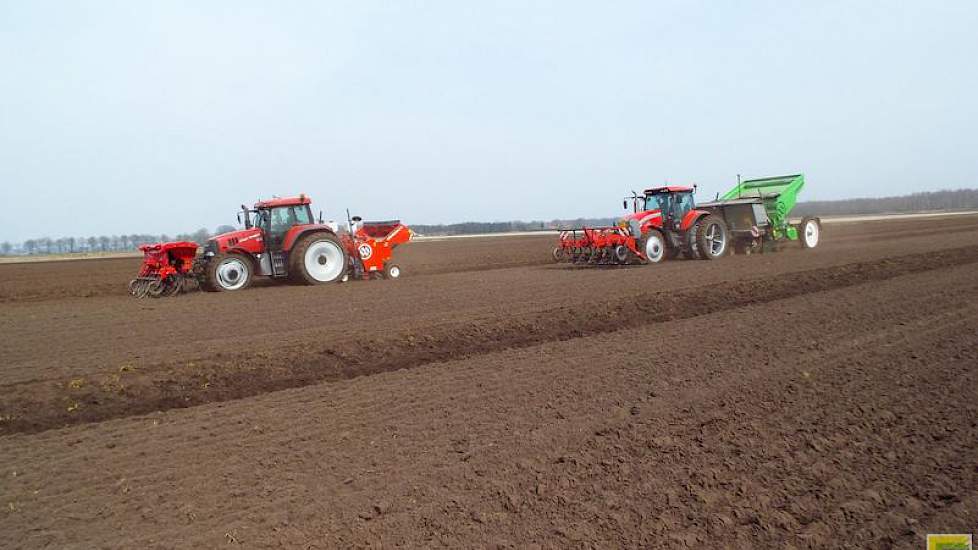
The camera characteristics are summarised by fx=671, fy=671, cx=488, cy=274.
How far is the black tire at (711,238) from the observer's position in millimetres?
18375

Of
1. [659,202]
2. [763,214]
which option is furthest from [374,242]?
[763,214]

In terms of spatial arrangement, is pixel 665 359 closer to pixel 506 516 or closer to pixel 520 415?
pixel 520 415

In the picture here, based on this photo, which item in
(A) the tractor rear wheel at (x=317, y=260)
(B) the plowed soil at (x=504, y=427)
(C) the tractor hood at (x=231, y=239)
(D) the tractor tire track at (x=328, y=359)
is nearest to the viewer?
(B) the plowed soil at (x=504, y=427)

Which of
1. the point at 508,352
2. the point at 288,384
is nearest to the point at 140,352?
the point at 288,384

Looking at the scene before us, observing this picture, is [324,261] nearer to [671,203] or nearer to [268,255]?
[268,255]

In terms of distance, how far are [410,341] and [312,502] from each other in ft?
14.5

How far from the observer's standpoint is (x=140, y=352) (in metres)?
8.27

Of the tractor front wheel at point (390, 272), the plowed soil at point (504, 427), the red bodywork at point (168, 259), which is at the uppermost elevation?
the red bodywork at point (168, 259)

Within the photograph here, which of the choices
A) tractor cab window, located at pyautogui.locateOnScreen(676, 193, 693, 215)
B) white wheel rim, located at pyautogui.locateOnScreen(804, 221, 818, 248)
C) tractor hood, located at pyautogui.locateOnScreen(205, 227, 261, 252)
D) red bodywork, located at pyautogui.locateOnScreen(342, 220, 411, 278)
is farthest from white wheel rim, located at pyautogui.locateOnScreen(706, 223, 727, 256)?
tractor hood, located at pyautogui.locateOnScreen(205, 227, 261, 252)

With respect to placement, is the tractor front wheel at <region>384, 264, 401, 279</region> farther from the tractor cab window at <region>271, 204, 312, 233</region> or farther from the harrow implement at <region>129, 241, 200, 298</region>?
the harrow implement at <region>129, 241, 200, 298</region>

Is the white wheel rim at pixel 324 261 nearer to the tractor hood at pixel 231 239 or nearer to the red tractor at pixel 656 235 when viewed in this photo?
the tractor hood at pixel 231 239

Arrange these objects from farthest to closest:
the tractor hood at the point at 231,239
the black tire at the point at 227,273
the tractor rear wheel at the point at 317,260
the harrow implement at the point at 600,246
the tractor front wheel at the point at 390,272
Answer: the harrow implement at the point at 600,246
the tractor front wheel at the point at 390,272
the tractor rear wheel at the point at 317,260
the tractor hood at the point at 231,239
the black tire at the point at 227,273

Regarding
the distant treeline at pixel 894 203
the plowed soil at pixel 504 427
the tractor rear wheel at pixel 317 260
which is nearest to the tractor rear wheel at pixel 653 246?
the plowed soil at pixel 504 427

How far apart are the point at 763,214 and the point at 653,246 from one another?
4435 mm
